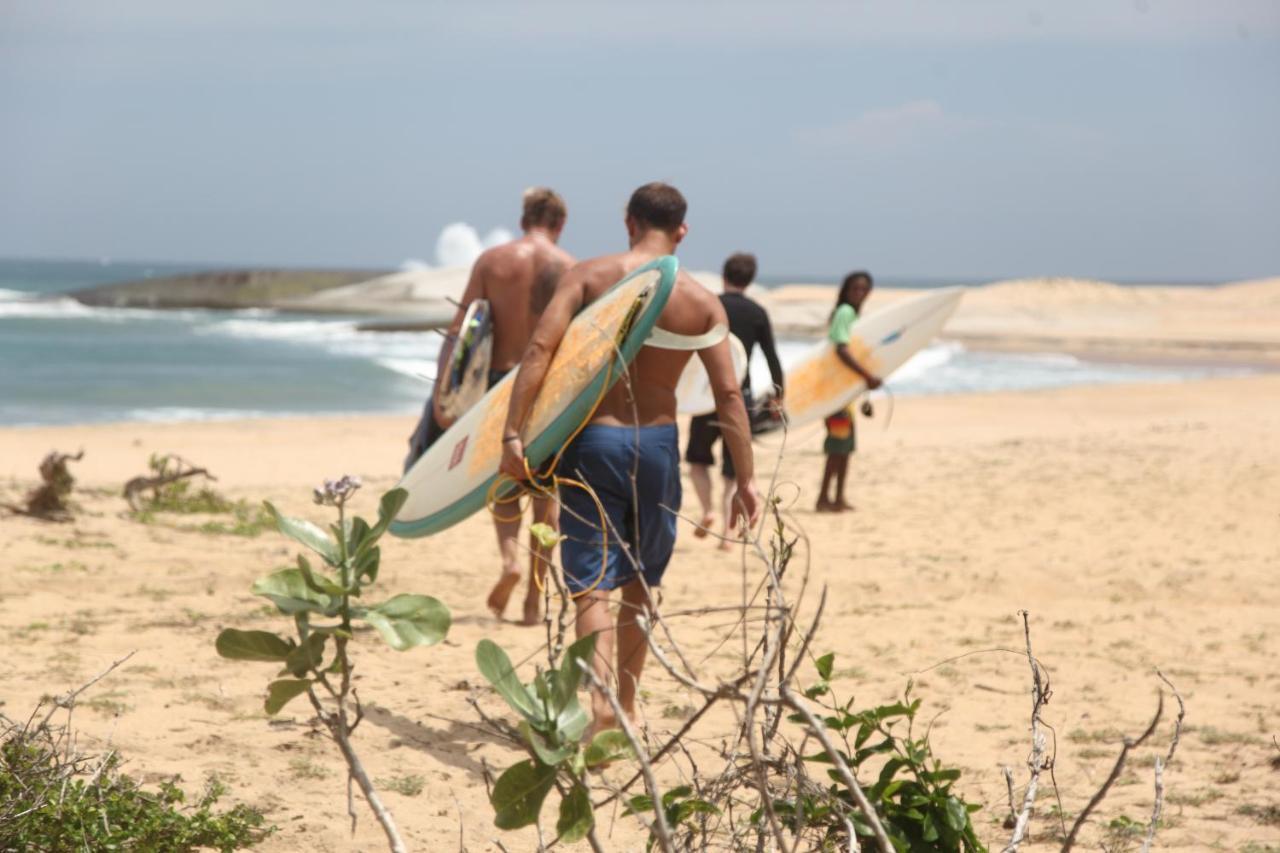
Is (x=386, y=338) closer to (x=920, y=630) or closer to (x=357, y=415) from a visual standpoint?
(x=357, y=415)

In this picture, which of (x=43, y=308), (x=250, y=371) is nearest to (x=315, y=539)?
(x=250, y=371)

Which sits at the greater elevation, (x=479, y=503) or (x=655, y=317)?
(x=655, y=317)

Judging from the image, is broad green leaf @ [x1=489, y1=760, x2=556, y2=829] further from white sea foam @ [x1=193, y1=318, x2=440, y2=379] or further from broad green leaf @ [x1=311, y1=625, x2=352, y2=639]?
white sea foam @ [x1=193, y1=318, x2=440, y2=379]

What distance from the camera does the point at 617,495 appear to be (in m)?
3.54

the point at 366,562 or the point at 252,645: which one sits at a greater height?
the point at 366,562

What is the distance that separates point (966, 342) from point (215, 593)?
96.9 ft

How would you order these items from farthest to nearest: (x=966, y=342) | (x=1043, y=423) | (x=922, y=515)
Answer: (x=966, y=342), (x=1043, y=423), (x=922, y=515)

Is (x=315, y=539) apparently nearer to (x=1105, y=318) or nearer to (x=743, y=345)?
(x=743, y=345)

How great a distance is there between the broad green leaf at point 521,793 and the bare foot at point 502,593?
3085 millimetres

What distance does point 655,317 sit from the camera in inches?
135

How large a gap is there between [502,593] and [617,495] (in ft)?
4.83

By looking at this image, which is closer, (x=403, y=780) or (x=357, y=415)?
(x=403, y=780)

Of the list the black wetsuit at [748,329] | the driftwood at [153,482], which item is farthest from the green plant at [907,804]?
the driftwood at [153,482]

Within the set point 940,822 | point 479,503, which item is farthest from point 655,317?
point 940,822
